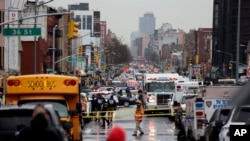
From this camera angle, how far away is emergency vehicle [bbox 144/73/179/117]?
5153cm

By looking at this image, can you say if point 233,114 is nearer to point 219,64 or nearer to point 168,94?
point 168,94

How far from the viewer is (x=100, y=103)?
4338 cm

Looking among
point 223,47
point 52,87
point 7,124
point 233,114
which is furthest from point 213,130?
point 223,47

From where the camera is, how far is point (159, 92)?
52656mm

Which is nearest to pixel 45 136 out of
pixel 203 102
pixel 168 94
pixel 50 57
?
pixel 203 102

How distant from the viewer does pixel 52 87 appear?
20.8m

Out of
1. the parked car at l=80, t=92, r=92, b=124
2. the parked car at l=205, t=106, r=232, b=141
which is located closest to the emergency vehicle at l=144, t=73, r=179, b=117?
the parked car at l=80, t=92, r=92, b=124

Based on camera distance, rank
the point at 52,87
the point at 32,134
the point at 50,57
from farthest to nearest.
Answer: the point at 50,57, the point at 52,87, the point at 32,134

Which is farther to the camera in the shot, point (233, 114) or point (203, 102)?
point (203, 102)

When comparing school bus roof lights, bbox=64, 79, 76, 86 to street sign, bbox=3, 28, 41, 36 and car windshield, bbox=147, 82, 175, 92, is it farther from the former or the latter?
car windshield, bbox=147, 82, 175, 92

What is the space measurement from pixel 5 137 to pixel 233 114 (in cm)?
513

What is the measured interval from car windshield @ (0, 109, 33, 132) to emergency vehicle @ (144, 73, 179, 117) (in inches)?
1401

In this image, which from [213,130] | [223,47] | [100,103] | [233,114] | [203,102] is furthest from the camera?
[223,47]

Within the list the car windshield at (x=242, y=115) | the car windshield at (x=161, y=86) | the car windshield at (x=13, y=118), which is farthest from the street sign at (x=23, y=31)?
the car windshield at (x=13, y=118)
